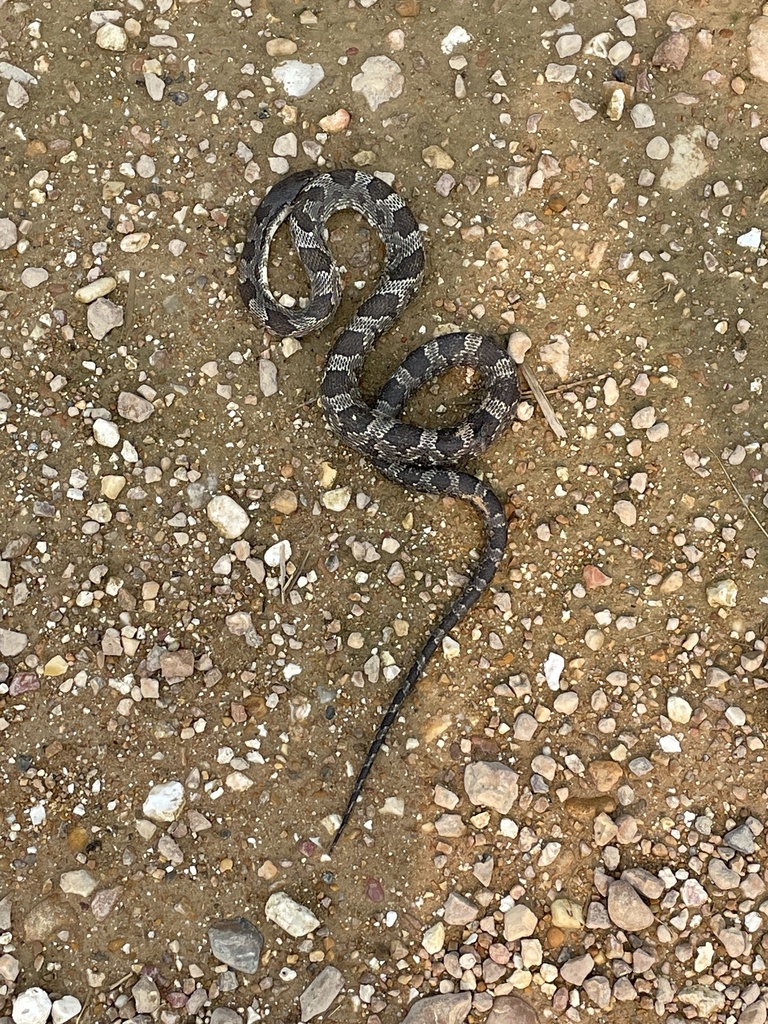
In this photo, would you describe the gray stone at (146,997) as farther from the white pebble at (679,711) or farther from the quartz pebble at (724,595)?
the quartz pebble at (724,595)

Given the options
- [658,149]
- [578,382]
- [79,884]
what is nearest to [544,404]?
[578,382]

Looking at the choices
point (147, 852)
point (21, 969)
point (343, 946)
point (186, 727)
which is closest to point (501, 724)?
point (343, 946)

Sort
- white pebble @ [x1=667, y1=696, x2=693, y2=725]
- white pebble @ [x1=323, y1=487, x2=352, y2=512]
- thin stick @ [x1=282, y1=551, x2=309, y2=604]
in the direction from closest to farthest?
white pebble @ [x1=667, y1=696, x2=693, y2=725], thin stick @ [x1=282, y1=551, x2=309, y2=604], white pebble @ [x1=323, y1=487, x2=352, y2=512]

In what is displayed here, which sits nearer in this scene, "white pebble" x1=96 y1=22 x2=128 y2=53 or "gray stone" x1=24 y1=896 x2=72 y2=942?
"gray stone" x1=24 y1=896 x2=72 y2=942

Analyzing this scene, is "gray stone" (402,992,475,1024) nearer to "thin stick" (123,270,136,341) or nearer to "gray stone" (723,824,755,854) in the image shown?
"gray stone" (723,824,755,854)

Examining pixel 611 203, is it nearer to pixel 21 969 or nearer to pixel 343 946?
pixel 343 946

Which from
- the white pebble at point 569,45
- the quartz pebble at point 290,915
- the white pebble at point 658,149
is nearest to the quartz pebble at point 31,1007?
the quartz pebble at point 290,915

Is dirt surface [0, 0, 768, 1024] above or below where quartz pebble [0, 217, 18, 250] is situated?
below

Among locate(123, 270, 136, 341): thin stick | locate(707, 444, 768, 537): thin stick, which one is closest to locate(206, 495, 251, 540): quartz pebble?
locate(123, 270, 136, 341): thin stick
